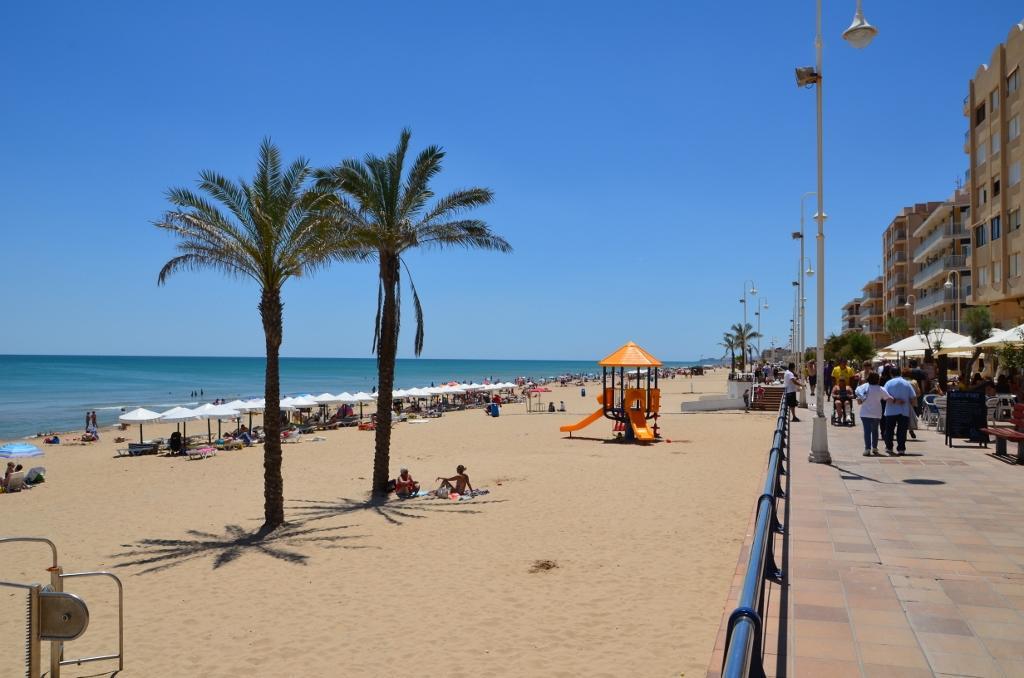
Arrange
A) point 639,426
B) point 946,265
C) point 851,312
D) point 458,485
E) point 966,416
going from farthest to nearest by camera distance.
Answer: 1. point 851,312
2. point 946,265
3. point 639,426
4. point 458,485
5. point 966,416

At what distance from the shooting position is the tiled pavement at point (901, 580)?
4.09 metres

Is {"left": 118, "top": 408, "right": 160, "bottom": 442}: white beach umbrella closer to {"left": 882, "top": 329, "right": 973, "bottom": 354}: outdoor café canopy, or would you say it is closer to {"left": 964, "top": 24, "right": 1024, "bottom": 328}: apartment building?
{"left": 882, "top": 329, "right": 973, "bottom": 354}: outdoor café canopy

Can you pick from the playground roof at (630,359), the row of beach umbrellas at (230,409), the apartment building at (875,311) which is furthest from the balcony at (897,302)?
the playground roof at (630,359)

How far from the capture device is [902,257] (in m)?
64.9

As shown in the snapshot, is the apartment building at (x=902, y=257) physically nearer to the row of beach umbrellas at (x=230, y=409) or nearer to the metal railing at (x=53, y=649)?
the row of beach umbrellas at (x=230, y=409)

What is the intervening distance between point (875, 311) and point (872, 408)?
7535cm

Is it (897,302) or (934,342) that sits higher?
(897,302)

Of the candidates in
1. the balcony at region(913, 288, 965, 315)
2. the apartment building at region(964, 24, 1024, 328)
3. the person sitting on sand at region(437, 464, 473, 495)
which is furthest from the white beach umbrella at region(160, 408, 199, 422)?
the balcony at region(913, 288, 965, 315)

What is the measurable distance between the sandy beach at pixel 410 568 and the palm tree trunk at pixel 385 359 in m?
0.71

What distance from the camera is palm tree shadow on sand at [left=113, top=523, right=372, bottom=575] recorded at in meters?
10.4

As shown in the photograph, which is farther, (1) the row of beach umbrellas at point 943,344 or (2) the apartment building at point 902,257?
(2) the apartment building at point 902,257

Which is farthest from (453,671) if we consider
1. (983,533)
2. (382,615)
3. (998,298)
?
(998,298)

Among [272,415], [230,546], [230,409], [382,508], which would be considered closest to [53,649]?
[230,546]

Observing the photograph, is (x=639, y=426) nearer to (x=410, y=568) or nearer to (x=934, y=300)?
(x=410, y=568)
